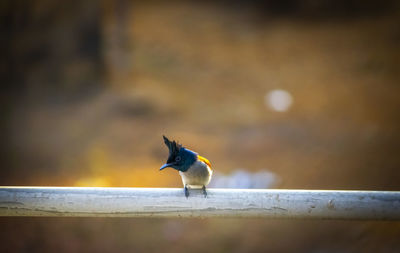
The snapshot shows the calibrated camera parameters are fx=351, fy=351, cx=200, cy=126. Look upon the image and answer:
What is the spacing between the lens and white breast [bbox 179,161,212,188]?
229cm

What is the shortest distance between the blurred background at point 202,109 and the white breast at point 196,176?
173cm

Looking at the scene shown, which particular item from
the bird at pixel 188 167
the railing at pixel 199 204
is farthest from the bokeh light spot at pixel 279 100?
the railing at pixel 199 204

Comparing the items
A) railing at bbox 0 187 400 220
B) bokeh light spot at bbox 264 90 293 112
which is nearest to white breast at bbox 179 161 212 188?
railing at bbox 0 187 400 220

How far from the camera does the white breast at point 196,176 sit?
2.29 metres

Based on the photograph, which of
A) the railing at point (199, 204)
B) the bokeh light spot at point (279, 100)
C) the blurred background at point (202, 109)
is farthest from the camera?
the bokeh light spot at point (279, 100)

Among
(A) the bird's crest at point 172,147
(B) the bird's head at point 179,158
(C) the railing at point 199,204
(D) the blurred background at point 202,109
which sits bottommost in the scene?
(D) the blurred background at point 202,109

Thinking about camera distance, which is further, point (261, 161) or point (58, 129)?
point (58, 129)

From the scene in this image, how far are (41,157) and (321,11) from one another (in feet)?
34.8

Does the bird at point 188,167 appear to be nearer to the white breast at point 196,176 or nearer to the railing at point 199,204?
the white breast at point 196,176

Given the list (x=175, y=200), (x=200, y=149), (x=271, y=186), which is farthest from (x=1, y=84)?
(x=175, y=200)

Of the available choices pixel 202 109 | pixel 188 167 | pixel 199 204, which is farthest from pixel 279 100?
pixel 199 204

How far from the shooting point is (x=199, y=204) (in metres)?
2.01

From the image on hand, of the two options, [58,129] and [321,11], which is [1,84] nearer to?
[58,129]

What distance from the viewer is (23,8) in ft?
25.9
